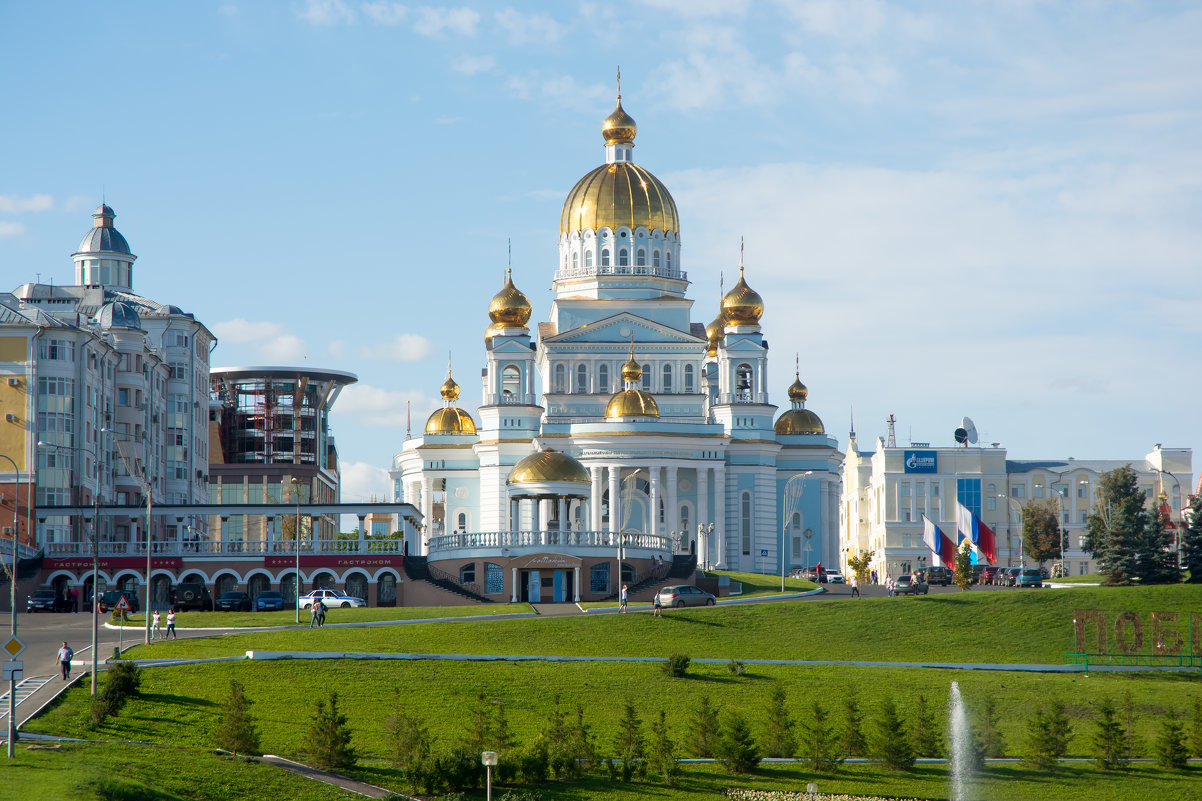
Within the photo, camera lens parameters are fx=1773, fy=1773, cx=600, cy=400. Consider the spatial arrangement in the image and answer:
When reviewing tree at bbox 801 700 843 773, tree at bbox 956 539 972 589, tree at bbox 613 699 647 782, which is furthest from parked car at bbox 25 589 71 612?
tree at bbox 801 700 843 773

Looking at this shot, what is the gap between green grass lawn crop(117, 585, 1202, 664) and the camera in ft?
185

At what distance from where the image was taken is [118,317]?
319 ft

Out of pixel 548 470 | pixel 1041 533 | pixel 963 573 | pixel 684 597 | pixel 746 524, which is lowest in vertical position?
pixel 684 597

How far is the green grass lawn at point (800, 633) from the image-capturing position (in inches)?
2219

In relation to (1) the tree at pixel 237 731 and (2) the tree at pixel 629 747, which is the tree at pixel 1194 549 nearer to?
(2) the tree at pixel 629 747

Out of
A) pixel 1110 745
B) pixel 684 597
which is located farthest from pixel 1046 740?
pixel 684 597

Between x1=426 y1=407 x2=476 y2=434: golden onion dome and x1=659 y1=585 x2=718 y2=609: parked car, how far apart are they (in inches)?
1583

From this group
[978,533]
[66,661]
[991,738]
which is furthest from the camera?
[978,533]

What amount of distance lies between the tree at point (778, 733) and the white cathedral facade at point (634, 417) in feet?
158

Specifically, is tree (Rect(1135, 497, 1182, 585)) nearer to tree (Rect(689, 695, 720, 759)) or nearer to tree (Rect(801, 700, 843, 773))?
tree (Rect(801, 700, 843, 773))

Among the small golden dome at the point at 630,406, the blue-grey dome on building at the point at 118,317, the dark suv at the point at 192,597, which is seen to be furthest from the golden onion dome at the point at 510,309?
the dark suv at the point at 192,597

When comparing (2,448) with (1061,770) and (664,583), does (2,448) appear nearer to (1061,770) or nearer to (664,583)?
(664,583)

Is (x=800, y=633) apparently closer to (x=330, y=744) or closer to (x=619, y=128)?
(x=330, y=744)

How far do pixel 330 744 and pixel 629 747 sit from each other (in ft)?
22.9
